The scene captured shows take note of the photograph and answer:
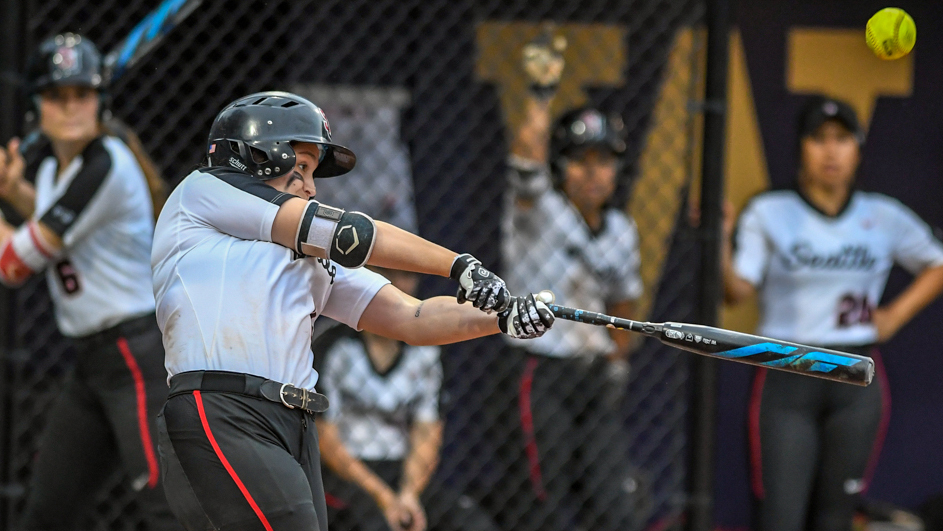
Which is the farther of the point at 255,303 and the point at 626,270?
the point at 626,270

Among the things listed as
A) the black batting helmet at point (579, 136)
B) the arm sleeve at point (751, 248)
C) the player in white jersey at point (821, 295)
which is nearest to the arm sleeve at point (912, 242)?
the player in white jersey at point (821, 295)

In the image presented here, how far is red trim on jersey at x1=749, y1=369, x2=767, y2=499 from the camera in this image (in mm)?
3961

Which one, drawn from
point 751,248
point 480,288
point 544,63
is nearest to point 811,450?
point 751,248

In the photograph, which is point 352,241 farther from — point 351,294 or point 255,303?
point 351,294

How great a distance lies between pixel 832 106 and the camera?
13.3 ft

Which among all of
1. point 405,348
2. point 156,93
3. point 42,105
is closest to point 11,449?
point 42,105

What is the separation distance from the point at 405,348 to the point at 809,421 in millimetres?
1409

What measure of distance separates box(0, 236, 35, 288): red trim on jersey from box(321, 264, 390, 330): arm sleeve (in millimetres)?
1232

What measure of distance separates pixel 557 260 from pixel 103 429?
1559 millimetres

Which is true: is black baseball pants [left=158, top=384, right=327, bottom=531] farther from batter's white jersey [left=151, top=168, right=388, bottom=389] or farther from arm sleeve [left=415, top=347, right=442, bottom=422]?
arm sleeve [left=415, top=347, right=442, bottom=422]

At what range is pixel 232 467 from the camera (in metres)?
2.18

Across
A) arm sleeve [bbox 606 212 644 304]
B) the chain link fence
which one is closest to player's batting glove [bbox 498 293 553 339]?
arm sleeve [bbox 606 212 644 304]

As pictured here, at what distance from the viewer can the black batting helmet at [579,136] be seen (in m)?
3.95

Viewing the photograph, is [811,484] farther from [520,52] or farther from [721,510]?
[520,52]
